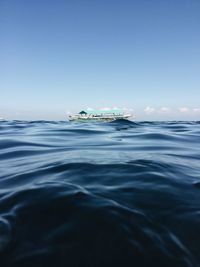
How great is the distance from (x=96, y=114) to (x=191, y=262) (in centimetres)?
5688

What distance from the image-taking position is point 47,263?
63.0 inches

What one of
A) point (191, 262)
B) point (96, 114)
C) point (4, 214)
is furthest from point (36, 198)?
point (96, 114)

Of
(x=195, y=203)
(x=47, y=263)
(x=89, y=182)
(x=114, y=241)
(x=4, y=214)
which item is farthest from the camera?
(x=89, y=182)

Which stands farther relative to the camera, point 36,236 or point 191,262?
point 36,236

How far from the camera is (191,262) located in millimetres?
1631

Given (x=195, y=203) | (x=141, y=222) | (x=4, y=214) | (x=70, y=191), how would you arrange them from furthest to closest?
1. (x=70, y=191)
2. (x=195, y=203)
3. (x=4, y=214)
4. (x=141, y=222)

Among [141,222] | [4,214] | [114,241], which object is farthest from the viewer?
[4,214]

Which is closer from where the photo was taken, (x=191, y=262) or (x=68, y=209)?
(x=191, y=262)

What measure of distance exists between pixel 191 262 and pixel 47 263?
99 cm

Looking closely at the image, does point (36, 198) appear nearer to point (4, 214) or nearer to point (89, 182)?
point (4, 214)

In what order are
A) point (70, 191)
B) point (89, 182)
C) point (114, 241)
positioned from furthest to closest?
point (89, 182), point (70, 191), point (114, 241)

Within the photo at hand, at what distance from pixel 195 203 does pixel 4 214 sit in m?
1.95

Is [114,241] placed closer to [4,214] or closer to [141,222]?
[141,222]

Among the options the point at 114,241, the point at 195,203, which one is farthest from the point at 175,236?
the point at 195,203
